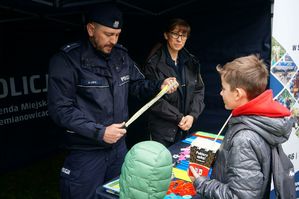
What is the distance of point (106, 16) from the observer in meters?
1.97

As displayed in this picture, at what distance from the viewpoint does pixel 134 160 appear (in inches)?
47.3

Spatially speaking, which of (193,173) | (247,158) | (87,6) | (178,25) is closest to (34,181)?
(87,6)

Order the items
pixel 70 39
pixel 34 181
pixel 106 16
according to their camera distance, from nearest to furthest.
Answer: pixel 106 16 < pixel 34 181 < pixel 70 39

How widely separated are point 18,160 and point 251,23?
316 cm

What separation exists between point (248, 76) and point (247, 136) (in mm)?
259

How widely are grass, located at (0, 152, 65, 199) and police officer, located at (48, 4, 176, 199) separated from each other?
1.54m

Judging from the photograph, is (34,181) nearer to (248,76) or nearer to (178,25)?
(178,25)

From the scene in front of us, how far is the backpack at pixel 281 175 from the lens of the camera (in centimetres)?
139

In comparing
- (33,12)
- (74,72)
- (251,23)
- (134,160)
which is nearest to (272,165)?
(134,160)

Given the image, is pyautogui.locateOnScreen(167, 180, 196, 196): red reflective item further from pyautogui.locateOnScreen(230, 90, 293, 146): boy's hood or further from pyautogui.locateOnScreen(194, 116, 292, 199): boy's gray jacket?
pyautogui.locateOnScreen(230, 90, 293, 146): boy's hood

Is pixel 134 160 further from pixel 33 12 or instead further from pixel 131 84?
pixel 33 12

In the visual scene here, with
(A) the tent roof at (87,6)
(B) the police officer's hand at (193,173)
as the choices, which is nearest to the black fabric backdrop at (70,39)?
(A) the tent roof at (87,6)

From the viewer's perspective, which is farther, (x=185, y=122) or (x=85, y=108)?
(x=185, y=122)

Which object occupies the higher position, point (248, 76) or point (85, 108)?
point (248, 76)
